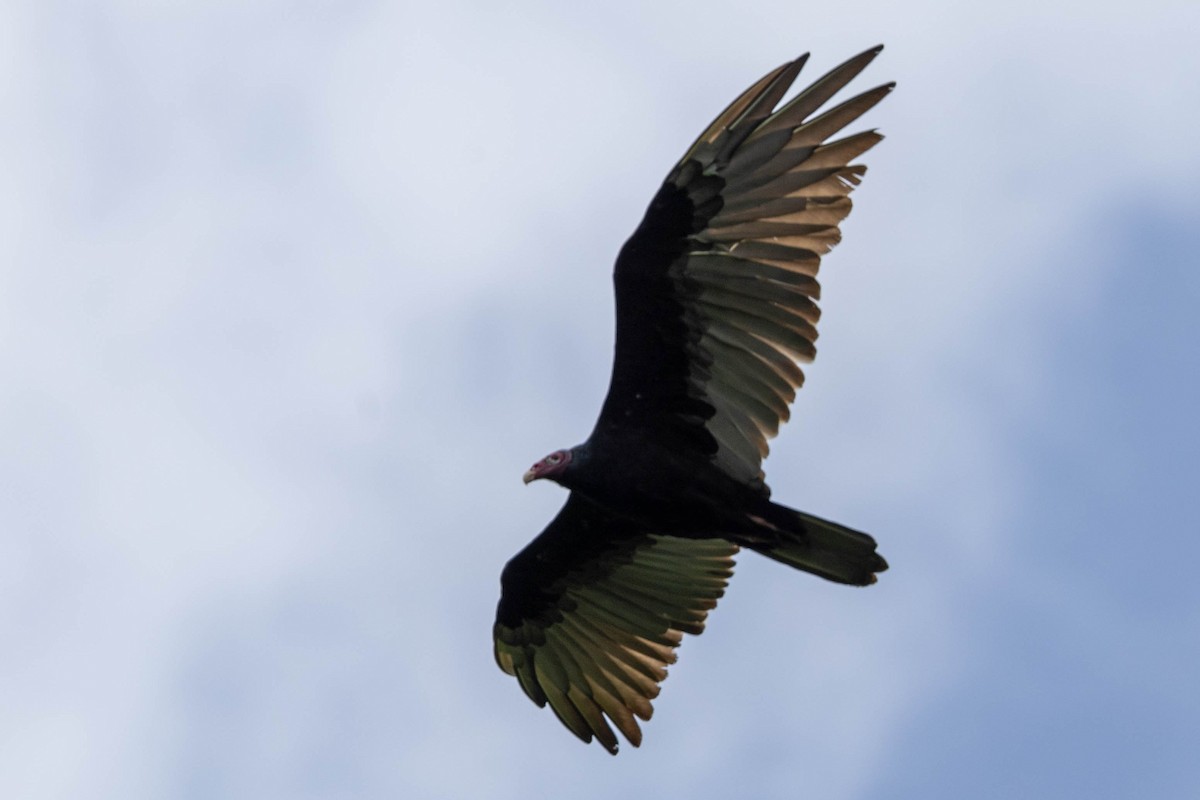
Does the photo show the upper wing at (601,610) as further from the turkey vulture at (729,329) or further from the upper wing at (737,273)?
the upper wing at (737,273)

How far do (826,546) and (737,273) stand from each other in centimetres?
162

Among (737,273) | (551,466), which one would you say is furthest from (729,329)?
(551,466)

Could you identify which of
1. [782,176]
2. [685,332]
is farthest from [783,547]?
[782,176]

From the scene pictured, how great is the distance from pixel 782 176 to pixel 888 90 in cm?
76

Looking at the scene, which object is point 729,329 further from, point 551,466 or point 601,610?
point 601,610

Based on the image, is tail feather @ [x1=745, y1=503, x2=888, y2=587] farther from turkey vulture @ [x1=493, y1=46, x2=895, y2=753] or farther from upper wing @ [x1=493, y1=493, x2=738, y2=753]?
upper wing @ [x1=493, y1=493, x2=738, y2=753]

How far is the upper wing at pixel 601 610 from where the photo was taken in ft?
41.2

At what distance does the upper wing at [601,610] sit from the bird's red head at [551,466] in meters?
0.92

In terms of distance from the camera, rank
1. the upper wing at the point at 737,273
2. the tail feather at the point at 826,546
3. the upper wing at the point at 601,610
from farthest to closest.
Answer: the upper wing at the point at 601,610 < the tail feather at the point at 826,546 < the upper wing at the point at 737,273

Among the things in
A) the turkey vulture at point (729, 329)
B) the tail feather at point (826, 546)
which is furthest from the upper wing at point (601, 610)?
the tail feather at point (826, 546)

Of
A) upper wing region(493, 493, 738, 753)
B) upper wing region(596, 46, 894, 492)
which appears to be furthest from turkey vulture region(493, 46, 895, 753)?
upper wing region(493, 493, 738, 753)

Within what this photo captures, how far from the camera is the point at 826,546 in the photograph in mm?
11141

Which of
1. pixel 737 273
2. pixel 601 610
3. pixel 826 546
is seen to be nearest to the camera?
pixel 737 273

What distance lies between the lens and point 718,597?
1259 cm
